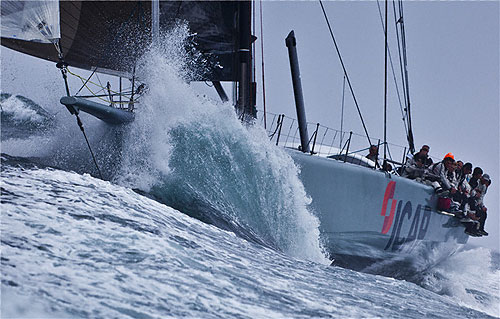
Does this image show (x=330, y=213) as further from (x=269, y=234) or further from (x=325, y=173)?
(x=269, y=234)

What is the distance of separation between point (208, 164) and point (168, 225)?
1.65 metres

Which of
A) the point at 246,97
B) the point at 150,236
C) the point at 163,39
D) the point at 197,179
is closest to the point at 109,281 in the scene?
the point at 150,236

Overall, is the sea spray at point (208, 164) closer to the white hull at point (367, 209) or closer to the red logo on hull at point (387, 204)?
the white hull at point (367, 209)

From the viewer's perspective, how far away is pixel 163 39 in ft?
16.2

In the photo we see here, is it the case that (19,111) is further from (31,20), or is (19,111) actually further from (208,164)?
(31,20)

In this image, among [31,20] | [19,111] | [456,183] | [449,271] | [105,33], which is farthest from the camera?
[449,271]

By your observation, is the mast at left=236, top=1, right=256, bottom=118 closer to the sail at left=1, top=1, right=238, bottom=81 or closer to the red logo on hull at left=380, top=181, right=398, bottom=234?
the sail at left=1, top=1, right=238, bottom=81

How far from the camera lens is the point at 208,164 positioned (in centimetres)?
430

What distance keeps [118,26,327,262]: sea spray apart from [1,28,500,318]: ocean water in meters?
0.01

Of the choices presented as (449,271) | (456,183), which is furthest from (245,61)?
(449,271)

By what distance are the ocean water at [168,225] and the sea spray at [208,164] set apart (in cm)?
1

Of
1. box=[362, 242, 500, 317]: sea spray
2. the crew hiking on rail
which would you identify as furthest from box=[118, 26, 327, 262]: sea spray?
the crew hiking on rail

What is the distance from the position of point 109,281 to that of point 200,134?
101 inches

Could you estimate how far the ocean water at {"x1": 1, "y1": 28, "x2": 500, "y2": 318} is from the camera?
68.8 inches
